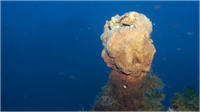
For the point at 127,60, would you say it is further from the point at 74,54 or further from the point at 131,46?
the point at 74,54

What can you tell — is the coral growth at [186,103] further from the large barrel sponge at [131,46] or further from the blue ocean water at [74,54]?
the blue ocean water at [74,54]

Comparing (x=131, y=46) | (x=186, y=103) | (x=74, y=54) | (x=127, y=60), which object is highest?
(x=74, y=54)

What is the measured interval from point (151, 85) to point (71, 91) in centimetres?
2347

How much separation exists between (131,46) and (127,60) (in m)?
0.30

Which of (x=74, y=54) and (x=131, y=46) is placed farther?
(x=74, y=54)

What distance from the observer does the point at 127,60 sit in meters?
3.13

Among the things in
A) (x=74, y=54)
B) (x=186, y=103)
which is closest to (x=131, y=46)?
(x=186, y=103)

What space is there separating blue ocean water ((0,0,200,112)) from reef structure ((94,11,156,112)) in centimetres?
1945

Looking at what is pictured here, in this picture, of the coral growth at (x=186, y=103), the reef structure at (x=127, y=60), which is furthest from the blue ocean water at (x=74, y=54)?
the reef structure at (x=127, y=60)

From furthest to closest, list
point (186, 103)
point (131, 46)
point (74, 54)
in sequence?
point (74, 54), point (186, 103), point (131, 46)

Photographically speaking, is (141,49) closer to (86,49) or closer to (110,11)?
(86,49)

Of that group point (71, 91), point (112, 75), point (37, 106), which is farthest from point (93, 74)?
point (112, 75)

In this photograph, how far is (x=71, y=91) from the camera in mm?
25688

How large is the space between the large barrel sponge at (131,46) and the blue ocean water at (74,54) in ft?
64.8
